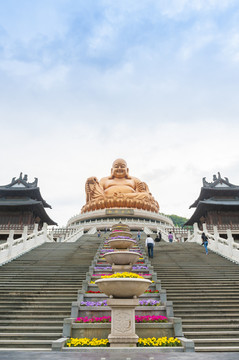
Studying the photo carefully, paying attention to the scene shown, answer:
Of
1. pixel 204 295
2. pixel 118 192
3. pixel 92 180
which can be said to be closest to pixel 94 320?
pixel 204 295

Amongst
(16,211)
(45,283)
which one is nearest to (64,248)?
(45,283)

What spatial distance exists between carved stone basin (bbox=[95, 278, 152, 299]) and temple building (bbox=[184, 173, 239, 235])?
2039 centimetres

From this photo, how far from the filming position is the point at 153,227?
28922 millimetres

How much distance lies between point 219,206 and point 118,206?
467 inches

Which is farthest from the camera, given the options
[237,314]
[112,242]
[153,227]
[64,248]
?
[153,227]

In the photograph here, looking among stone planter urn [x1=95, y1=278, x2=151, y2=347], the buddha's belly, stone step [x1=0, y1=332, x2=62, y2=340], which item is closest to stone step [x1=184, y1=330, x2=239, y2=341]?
stone planter urn [x1=95, y1=278, x2=151, y2=347]

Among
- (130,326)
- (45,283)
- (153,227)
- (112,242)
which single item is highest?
(153,227)

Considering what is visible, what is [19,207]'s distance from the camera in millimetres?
26438

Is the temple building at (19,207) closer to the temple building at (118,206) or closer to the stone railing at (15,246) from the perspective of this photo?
the temple building at (118,206)

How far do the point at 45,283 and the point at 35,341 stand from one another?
342cm

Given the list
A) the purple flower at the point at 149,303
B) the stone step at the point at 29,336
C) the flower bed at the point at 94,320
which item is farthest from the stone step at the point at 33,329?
the purple flower at the point at 149,303

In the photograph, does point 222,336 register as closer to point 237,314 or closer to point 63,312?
point 237,314

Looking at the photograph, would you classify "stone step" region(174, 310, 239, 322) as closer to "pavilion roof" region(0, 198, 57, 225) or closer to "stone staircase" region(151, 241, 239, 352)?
"stone staircase" region(151, 241, 239, 352)

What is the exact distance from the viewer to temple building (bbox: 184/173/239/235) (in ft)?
83.9
